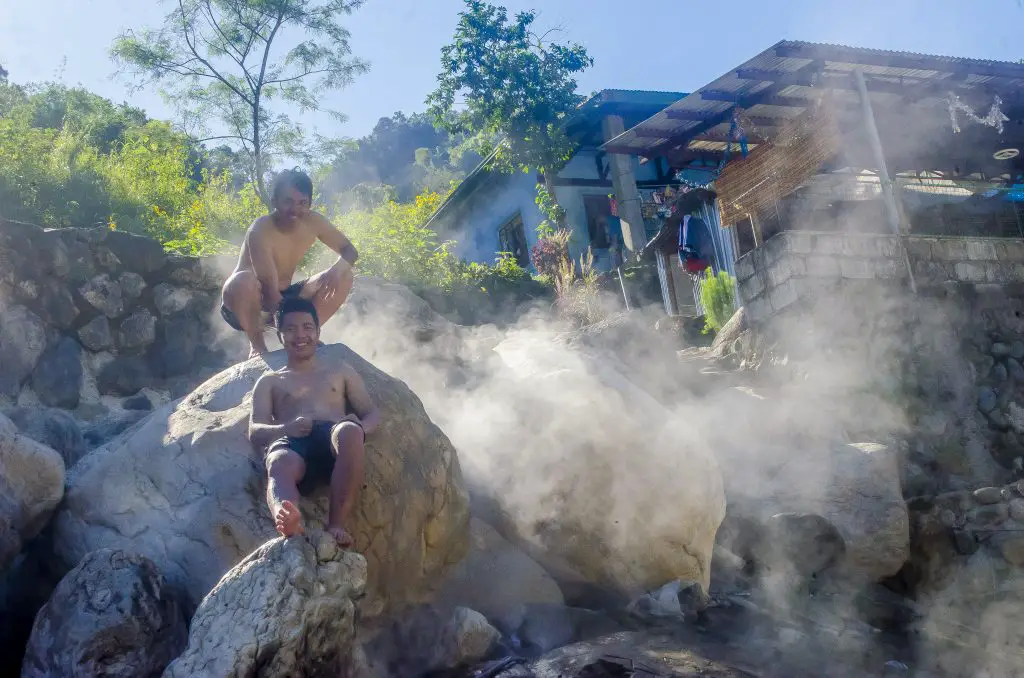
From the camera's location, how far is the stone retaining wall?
7.22 metres

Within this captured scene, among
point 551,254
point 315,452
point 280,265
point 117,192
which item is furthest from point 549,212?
point 315,452

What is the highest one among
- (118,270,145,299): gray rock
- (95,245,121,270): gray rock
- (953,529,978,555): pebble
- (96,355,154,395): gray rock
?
(95,245,121,270): gray rock

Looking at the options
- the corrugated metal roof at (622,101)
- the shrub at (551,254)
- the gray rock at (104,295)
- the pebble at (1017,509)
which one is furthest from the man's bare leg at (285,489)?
the corrugated metal roof at (622,101)

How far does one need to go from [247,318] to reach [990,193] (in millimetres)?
9800

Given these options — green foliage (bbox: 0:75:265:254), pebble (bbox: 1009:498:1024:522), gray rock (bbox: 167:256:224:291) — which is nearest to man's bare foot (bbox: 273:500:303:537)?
gray rock (bbox: 167:256:224:291)

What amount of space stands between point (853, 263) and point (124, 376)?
7232 millimetres

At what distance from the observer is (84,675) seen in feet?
11.5

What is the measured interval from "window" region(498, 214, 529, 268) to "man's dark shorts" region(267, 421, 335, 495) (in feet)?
45.2

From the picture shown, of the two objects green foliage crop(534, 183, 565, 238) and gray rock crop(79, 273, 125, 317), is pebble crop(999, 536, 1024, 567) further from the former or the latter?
green foliage crop(534, 183, 565, 238)

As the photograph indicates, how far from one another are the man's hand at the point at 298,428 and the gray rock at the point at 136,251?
505 cm

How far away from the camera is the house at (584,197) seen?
47.7 ft

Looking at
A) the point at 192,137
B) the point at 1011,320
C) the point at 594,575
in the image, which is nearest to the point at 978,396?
the point at 1011,320

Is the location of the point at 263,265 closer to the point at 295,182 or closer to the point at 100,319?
the point at 295,182

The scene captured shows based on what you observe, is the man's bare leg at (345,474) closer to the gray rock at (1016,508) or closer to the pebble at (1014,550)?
the pebble at (1014,550)
